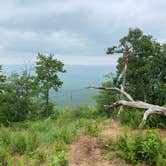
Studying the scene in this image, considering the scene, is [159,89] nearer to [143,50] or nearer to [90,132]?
[143,50]

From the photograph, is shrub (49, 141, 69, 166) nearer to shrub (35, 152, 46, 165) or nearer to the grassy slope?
the grassy slope

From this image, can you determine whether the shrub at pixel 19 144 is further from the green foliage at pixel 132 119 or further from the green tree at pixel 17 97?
the green tree at pixel 17 97

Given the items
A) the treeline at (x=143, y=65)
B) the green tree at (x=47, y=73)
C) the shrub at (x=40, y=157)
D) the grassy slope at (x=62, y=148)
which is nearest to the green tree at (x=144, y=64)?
the treeline at (x=143, y=65)

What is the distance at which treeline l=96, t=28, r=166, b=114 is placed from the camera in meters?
17.1

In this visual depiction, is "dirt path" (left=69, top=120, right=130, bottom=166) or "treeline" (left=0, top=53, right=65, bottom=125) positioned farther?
"treeline" (left=0, top=53, right=65, bottom=125)

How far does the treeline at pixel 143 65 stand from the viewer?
56.0 feet

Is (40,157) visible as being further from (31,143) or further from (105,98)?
(105,98)

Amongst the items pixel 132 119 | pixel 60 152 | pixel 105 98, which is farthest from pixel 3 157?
pixel 105 98

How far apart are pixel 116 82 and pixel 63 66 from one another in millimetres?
4470

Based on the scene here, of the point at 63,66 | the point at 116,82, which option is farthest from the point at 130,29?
the point at 63,66

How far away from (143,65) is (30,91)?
27.0 feet

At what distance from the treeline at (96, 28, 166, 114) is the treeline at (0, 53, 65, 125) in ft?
16.5

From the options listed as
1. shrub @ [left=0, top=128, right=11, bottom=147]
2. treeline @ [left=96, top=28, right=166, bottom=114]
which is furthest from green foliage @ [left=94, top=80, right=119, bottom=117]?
shrub @ [left=0, top=128, right=11, bottom=147]

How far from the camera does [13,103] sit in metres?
19.3
